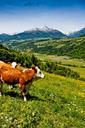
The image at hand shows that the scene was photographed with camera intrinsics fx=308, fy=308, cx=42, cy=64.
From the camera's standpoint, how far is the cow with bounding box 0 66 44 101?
714 inches

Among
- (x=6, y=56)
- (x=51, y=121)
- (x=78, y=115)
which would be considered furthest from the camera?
(x=6, y=56)

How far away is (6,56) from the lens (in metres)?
111

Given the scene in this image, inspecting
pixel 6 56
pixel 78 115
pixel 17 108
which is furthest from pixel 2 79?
pixel 6 56

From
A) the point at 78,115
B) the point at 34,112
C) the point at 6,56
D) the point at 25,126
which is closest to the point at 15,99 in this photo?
the point at 34,112

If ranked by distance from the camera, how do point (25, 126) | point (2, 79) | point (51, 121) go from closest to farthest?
point (25, 126)
point (51, 121)
point (2, 79)

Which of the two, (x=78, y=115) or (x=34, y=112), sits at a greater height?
(x=34, y=112)

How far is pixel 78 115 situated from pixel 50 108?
226 centimetres

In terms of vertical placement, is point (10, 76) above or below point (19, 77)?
above

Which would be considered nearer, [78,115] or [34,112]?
[34,112]

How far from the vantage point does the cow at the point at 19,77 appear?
18.1 metres

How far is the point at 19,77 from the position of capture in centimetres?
1866

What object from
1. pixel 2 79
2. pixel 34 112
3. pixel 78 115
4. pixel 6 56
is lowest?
pixel 6 56

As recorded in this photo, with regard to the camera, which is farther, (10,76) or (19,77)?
(19,77)

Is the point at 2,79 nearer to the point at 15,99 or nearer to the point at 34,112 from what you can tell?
the point at 15,99
